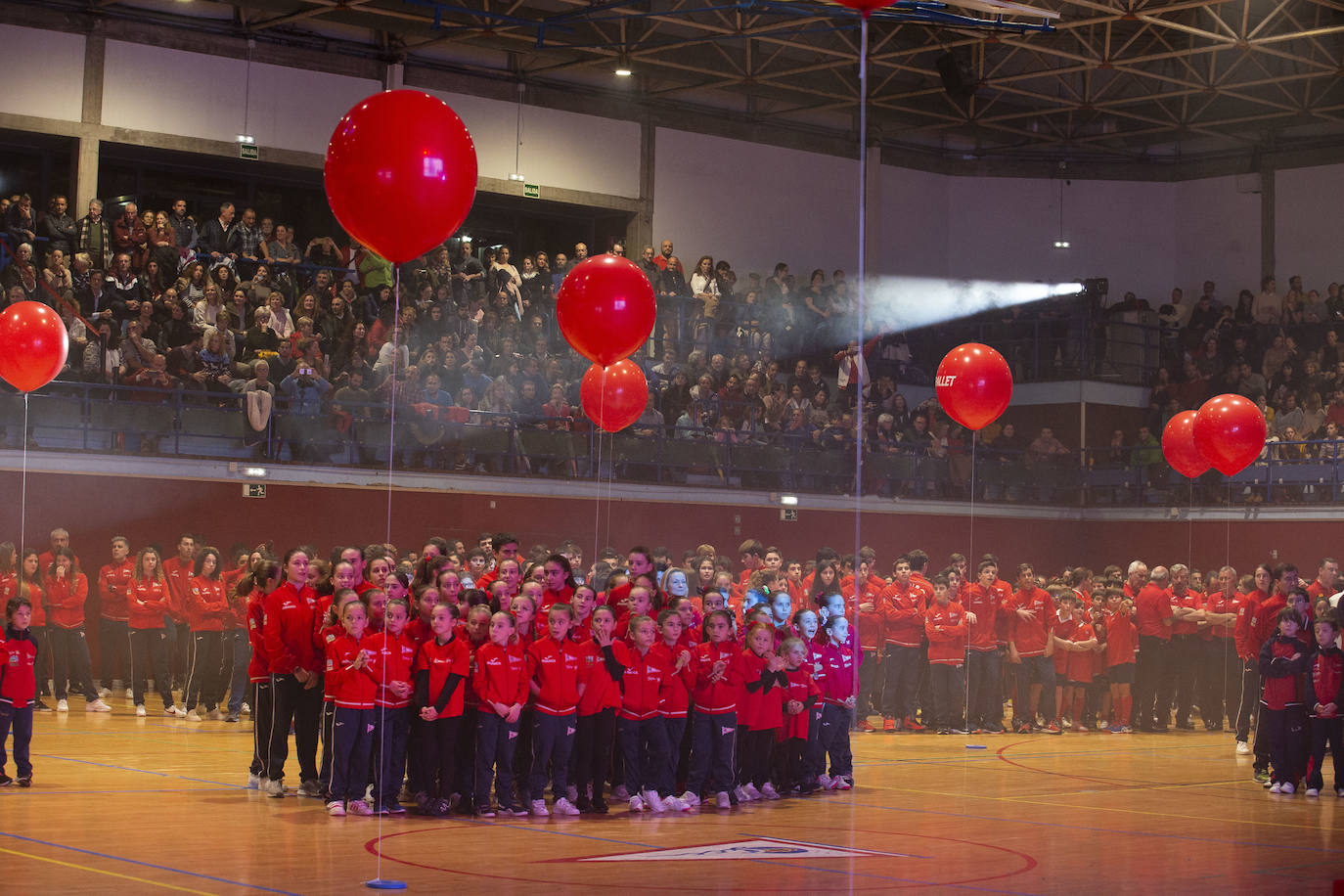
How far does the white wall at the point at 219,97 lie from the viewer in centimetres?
2062

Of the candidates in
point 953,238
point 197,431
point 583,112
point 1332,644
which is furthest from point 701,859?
point 953,238

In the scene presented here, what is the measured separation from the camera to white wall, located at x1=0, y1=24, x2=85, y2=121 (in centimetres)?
1973

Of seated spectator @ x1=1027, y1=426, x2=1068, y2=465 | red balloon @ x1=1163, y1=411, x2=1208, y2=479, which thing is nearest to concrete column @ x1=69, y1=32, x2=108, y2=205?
red balloon @ x1=1163, y1=411, x2=1208, y2=479

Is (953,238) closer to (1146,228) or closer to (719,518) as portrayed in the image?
(1146,228)

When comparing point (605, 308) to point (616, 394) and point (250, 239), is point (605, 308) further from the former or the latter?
point (250, 239)

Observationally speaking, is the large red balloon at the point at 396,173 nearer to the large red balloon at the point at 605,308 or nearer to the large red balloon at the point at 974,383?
the large red balloon at the point at 605,308

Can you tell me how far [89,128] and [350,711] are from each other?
44.7 ft

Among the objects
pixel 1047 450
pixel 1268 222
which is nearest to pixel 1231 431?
pixel 1047 450

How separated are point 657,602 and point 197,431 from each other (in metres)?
8.77

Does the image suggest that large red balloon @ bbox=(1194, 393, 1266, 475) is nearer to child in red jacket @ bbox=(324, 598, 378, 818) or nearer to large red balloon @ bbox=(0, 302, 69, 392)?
child in red jacket @ bbox=(324, 598, 378, 818)

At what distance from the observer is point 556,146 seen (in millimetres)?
23984

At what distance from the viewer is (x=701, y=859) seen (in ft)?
26.7

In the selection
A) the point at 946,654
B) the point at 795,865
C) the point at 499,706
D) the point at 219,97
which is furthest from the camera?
the point at 219,97

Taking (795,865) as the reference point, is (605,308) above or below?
above
